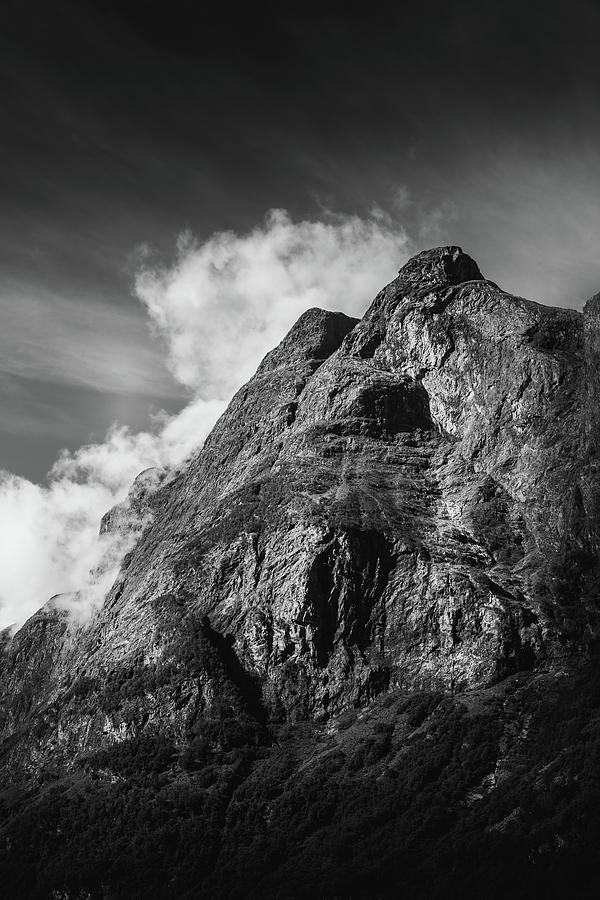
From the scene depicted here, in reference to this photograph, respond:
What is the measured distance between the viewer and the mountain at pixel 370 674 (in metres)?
102

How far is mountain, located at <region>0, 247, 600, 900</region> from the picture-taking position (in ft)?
335

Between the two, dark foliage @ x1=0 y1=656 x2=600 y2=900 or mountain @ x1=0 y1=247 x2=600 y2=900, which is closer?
dark foliage @ x1=0 y1=656 x2=600 y2=900

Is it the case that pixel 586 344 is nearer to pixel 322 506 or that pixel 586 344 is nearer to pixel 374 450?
pixel 374 450

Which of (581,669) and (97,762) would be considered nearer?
(581,669)

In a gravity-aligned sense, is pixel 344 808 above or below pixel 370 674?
below

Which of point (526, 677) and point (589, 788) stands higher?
point (526, 677)

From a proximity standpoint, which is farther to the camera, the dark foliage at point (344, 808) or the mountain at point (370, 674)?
the mountain at point (370, 674)

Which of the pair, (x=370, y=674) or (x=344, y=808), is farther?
(x=370, y=674)

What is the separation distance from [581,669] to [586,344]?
7394 cm

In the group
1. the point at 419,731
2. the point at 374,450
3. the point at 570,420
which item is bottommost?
the point at 419,731

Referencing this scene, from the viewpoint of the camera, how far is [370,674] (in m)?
134

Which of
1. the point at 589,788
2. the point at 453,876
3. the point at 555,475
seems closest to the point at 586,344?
the point at 555,475

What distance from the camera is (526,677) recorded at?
122500 millimetres

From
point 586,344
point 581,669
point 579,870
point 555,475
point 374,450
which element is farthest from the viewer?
point 374,450
